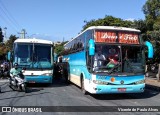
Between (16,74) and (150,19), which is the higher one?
(150,19)

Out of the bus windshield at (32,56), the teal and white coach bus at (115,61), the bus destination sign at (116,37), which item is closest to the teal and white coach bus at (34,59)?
the bus windshield at (32,56)

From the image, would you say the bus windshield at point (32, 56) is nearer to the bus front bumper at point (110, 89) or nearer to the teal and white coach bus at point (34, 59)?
the teal and white coach bus at point (34, 59)

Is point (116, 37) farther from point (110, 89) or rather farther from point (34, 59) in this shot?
point (34, 59)

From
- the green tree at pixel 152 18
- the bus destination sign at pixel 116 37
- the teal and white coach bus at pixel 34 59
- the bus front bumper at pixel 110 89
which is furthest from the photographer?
the green tree at pixel 152 18

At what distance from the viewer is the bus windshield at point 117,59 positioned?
44.9 feet

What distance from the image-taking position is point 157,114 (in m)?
10.3

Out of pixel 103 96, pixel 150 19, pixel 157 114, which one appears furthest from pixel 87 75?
pixel 150 19

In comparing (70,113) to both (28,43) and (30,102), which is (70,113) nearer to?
(30,102)

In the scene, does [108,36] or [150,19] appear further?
[150,19]

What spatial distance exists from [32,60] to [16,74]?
183 cm

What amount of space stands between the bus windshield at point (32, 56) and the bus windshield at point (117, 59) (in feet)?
20.9

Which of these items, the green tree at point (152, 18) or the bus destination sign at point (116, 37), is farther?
the green tree at point (152, 18)

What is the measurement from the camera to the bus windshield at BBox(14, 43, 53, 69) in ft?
63.0

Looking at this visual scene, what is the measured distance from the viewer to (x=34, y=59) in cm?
1930
